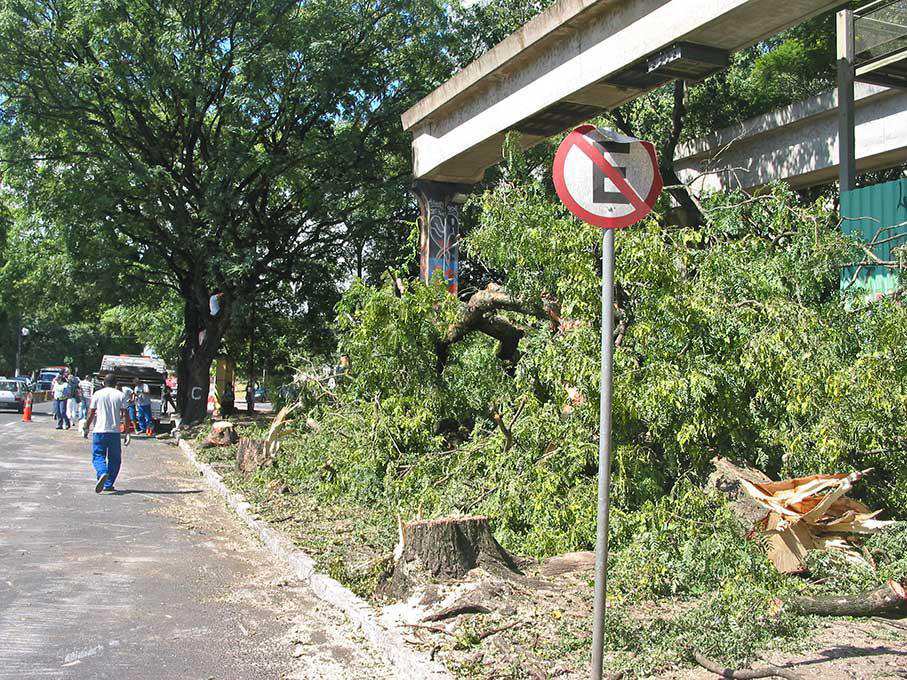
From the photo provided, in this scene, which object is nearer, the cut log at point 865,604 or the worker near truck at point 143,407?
the cut log at point 865,604

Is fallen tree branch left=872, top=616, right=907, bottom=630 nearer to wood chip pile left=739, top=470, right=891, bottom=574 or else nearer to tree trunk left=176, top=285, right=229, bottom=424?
wood chip pile left=739, top=470, right=891, bottom=574

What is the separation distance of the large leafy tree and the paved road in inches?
493

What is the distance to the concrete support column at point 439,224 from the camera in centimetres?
1655

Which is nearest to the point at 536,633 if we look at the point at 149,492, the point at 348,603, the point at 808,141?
the point at 348,603

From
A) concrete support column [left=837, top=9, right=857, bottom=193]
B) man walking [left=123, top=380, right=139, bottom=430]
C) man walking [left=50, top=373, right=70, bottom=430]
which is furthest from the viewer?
man walking [left=123, top=380, right=139, bottom=430]

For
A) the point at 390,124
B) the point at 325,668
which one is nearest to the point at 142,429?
the point at 390,124

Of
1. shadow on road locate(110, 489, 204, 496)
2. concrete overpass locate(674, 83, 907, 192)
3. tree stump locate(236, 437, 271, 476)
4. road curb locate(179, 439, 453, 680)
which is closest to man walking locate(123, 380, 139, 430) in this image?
tree stump locate(236, 437, 271, 476)

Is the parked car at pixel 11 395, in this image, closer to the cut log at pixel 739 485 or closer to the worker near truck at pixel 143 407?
the worker near truck at pixel 143 407

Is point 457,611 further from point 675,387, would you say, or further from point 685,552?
point 675,387

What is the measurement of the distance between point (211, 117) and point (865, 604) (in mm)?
24206

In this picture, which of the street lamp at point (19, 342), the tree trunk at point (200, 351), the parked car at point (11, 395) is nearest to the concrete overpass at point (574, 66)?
the tree trunk at point (200, 351)

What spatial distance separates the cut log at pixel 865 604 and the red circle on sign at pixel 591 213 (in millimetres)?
2703

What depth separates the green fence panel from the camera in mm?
11382

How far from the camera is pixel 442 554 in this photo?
648 cm
